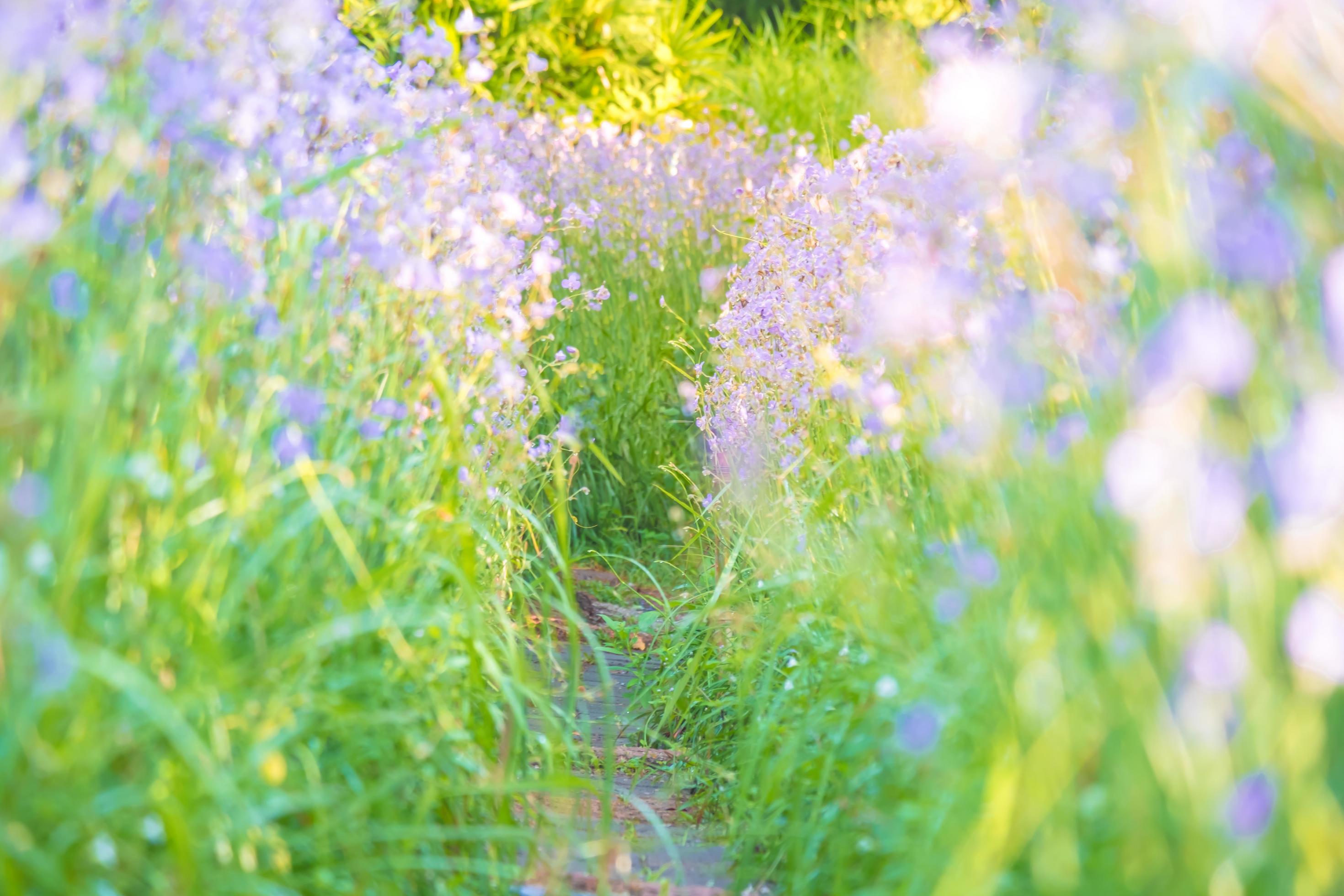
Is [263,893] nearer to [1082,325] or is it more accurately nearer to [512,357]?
[1082,325]

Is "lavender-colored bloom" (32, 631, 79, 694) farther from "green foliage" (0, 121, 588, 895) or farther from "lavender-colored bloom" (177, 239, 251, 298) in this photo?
"lavender-colored bloom" (177, 239, 251, 298)

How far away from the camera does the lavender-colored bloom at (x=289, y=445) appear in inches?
75.3

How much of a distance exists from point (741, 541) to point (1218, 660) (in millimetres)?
2181

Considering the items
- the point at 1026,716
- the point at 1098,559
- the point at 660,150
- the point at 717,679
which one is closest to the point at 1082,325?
the point at 1098,559

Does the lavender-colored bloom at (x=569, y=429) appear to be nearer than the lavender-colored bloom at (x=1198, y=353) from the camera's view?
No

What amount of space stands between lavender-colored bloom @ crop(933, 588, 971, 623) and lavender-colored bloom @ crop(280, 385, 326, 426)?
39.7 inches

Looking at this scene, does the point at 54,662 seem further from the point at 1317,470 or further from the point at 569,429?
the point at 569,429

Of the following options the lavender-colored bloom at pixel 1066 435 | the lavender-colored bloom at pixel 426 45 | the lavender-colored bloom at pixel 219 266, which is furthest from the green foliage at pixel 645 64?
the lavender-colored bloom at pixel 1066 435

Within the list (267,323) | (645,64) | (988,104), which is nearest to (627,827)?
(267,323)

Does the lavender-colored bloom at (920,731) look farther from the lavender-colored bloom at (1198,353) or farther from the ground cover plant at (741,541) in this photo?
the lavender-colored bloom at (1198,353)

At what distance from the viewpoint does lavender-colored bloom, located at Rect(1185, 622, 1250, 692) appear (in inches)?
48.3

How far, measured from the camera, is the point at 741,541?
338 cm

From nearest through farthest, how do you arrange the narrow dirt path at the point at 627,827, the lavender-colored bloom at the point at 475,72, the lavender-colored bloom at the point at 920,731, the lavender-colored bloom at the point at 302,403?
1. the lavender-colored bloom at the point at 920,731
2. the lavender-colored bloom at the point at 302,403
3. the narrow dirt path at the point at 627,827
4. the lavender-colored bloom at the point at 475,72

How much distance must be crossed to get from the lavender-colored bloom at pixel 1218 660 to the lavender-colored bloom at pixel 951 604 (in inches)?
22.2
